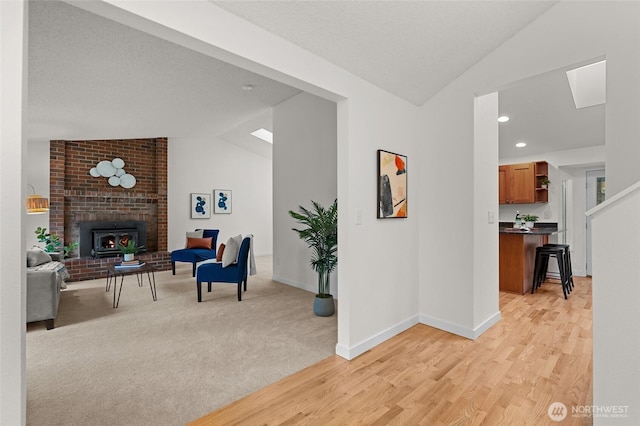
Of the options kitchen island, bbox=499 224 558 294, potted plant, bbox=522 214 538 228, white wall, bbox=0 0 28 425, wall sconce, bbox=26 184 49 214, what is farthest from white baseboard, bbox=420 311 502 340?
wall sconce, bbox=26 184 49 214

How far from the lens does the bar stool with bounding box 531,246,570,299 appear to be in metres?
4.37

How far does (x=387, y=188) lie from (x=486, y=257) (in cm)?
131

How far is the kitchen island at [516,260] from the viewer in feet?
14.6

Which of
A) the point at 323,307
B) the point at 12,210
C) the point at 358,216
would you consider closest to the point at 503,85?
the point at 358,216

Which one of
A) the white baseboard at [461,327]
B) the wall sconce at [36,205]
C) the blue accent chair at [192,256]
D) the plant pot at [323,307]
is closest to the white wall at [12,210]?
the plant pot at [323,307]

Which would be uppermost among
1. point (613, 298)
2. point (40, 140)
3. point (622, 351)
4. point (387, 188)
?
point (40, 140)

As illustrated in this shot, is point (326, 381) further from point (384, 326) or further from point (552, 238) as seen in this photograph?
point (552, 238)

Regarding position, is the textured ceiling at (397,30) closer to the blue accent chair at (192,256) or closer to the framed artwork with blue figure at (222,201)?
the blue accent chair at (192,256)

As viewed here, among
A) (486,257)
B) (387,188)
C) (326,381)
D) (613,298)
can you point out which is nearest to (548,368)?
(486,257)

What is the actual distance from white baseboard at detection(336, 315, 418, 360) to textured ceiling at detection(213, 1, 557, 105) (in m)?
2.29

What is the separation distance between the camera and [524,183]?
581cm

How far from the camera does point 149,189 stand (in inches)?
273

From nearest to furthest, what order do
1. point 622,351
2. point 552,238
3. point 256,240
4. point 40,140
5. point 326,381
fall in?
point 622,351 < point 326,381 < point 40,140 < point 552,238 < point 256,240

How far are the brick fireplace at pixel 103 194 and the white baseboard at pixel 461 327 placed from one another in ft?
17.2
